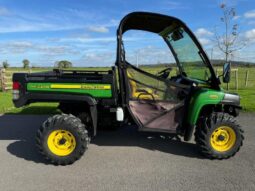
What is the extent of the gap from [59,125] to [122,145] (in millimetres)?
1378

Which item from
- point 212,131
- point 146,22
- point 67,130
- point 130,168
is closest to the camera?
point 130,168

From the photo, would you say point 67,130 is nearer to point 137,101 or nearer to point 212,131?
point 137,101

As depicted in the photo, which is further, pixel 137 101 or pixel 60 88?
pixel 137 101

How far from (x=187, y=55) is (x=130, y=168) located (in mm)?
2202

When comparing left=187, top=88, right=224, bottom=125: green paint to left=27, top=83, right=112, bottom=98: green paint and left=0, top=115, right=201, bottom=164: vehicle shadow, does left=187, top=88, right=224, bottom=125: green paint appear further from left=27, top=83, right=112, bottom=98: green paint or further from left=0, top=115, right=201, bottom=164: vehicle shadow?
left=27, top=83, right=112, bottom=98: green paint

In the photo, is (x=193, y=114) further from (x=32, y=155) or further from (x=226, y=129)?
(x=32, y=155)

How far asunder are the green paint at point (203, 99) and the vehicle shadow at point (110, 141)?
73 centimetres

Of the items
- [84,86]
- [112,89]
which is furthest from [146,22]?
[84,86]

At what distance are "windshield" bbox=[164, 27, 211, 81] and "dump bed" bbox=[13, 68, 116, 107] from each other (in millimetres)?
1385

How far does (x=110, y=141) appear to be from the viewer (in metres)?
5.59

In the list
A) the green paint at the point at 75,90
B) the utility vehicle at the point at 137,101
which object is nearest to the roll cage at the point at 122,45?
the utility vehicle at the point at 137,101

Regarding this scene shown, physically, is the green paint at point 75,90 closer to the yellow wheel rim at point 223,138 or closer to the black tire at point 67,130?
the black tire at point 67,130

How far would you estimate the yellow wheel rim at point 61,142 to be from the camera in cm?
447

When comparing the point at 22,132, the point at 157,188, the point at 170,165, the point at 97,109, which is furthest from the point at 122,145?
the point at 22,132
